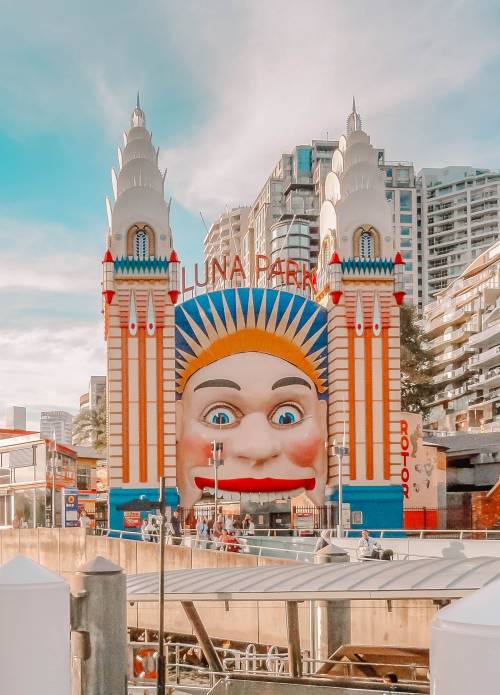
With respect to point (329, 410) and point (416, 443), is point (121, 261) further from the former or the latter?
point (416, 443)

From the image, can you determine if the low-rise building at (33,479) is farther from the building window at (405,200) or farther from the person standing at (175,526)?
the building window at (405,200)

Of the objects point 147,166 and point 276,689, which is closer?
point 276,689

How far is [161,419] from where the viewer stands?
38.0 meters

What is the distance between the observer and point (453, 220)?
126688 mm

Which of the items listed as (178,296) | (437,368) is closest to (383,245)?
(178,296)

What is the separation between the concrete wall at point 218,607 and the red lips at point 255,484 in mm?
5110

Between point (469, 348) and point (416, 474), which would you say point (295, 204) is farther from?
point (416, 474)

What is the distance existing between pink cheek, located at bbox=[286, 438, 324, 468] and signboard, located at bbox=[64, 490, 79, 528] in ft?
28.5

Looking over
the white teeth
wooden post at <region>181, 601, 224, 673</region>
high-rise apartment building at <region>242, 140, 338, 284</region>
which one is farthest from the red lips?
high-rise apartment building at <region>242, 140, 338, 284</region>

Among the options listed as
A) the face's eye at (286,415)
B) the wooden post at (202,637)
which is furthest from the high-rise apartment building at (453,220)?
the wooden post at (202,637)

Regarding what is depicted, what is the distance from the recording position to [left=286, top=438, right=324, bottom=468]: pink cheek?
38281 mm

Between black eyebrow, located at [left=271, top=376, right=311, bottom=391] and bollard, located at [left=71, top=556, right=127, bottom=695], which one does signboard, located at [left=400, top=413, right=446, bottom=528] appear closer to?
black eyebrow, located at [left=271, top=376, right=311, bottom=391]

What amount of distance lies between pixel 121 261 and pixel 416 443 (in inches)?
588

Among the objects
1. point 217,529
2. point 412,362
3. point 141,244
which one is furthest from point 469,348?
point 217,529
